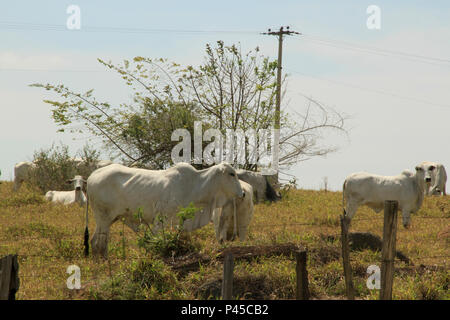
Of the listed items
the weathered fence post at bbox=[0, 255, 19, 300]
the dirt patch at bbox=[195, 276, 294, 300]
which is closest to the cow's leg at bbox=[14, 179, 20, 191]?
the dirt patch at bbox=[195, 276, 294, 300]

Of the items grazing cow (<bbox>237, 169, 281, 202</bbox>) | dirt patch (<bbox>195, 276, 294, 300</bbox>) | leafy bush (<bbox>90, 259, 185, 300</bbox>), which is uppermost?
leafy bush (<bbox>90, 259, 185, 300</bbox>)

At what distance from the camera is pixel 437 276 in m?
8.32

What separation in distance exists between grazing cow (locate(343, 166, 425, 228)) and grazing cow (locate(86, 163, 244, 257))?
181 inches

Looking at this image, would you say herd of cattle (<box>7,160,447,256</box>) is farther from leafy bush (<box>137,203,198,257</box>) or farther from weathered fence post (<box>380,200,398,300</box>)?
weathered fence post (<box>380,200,398,300</box>)

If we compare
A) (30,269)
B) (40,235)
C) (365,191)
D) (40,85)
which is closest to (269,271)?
(30,269)

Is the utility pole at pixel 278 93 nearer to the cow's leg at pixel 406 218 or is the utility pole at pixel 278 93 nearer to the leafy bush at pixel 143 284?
the cow's leg at pixel 406 218

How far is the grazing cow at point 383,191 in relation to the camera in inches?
573

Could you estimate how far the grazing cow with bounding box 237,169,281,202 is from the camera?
59.0 ft

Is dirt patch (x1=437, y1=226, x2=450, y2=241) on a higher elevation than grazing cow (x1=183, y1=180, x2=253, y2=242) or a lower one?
lower

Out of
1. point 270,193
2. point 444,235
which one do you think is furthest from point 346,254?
point 270,193

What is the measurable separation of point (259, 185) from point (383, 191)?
14.2 feet

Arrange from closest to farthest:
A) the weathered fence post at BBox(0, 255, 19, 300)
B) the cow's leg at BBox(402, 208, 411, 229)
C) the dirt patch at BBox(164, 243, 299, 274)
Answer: the weathered fence post at BBox(0, 255, 19, 300)
the dirt patch at BBox(164, 243, 299, 274)
the cow's leg at BBox(402, 208, 411, 229)
